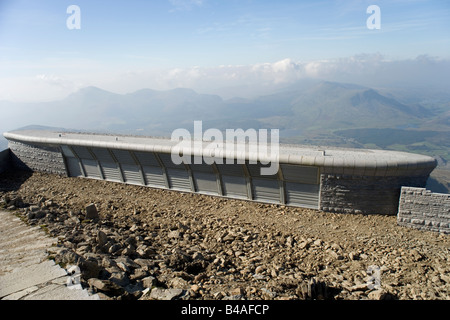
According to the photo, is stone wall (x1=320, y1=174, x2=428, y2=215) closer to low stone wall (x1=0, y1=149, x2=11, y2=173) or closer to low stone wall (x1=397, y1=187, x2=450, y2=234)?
low stone wall (x1=397, y1=187, x2=450, y2=234)

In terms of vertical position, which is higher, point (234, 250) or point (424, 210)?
point (424, 210)

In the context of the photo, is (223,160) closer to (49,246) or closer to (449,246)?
(49,246)

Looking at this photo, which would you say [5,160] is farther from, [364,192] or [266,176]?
[364,192]

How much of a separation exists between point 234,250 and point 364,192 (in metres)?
4.99

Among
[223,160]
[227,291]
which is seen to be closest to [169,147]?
[223,160]

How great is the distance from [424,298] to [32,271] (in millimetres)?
8085

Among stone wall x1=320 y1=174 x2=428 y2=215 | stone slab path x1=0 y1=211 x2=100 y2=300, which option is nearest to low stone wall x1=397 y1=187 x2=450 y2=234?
stone wall x1=320 y1=174 x2=428 y2=215

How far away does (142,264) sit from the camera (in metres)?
6.51

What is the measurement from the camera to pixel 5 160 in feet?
58.5

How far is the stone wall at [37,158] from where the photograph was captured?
1594cm

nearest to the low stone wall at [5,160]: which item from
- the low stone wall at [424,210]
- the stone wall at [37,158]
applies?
the stone wall at [37,158]

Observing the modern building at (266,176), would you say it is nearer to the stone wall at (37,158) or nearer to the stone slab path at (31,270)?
the stone wall at (37,158)

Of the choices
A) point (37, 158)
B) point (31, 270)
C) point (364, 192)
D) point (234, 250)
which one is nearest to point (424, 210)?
point (364, 192)

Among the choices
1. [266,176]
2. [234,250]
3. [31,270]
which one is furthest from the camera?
[266,176]
